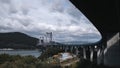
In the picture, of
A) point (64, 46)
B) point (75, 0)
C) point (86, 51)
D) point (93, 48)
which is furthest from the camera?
point (64, 46)

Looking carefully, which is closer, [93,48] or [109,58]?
[109,58]

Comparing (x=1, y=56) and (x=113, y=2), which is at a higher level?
(x=113, y=2)

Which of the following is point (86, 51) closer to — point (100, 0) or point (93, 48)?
point (93, 48)

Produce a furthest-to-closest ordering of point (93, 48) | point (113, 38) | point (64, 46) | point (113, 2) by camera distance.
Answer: point (64, 46) < point (93, 48) < point (113, 38) < point (113, 2)

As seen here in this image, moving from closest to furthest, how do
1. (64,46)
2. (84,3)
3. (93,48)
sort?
(84,3) → (93,48) → (64,46)

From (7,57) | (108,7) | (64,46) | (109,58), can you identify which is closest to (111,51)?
(109,58)

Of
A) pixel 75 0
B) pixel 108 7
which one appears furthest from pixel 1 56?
pixel 75 0

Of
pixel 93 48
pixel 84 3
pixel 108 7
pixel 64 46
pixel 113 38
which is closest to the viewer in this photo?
pixel 84 3

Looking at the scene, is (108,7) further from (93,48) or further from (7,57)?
(93,48)

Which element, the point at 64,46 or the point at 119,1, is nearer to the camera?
the point at 119,1
